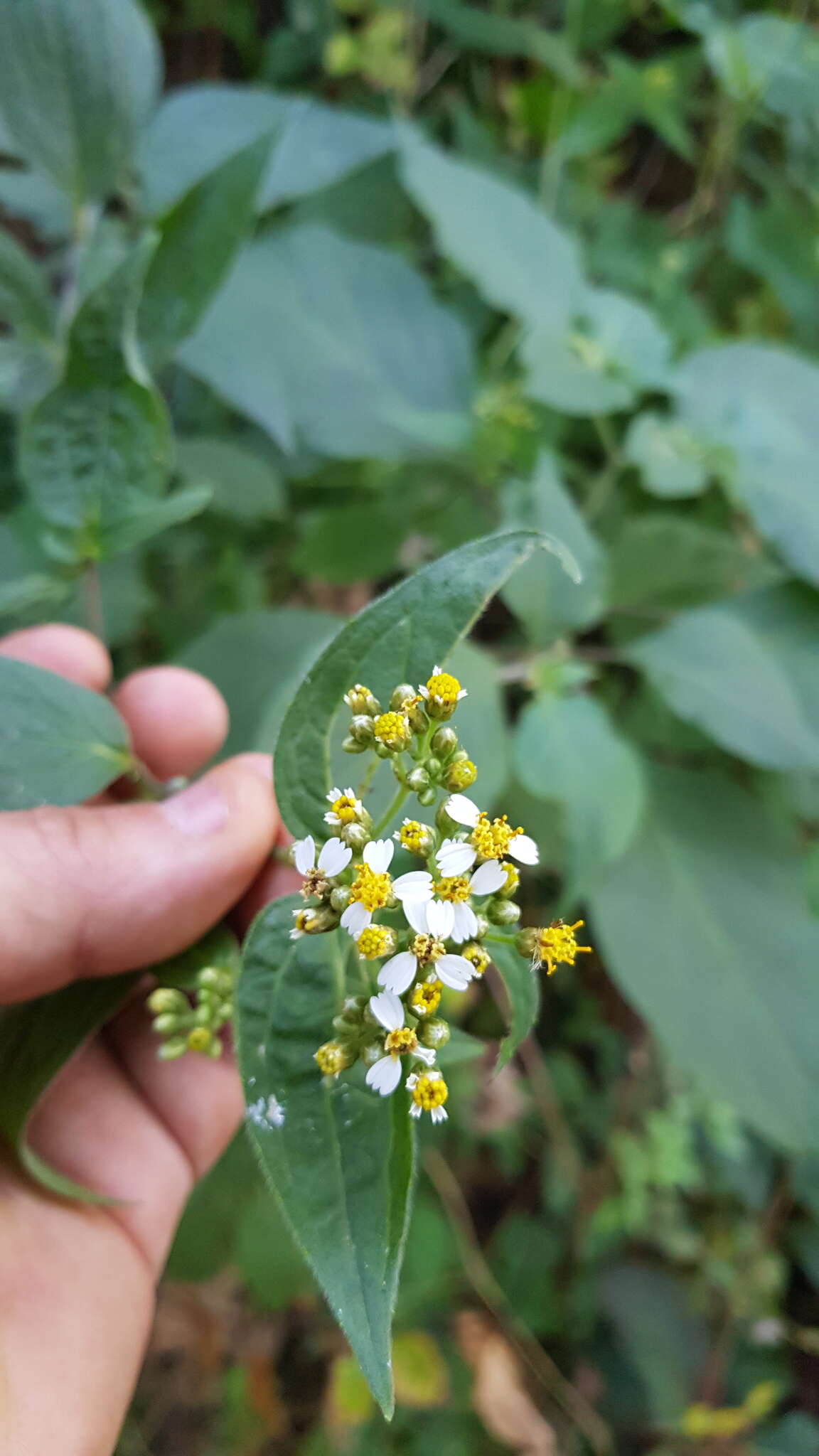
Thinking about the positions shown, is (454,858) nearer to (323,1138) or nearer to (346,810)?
(346,810)

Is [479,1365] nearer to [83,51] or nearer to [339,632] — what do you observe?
[339,632]

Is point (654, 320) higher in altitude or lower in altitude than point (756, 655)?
higher

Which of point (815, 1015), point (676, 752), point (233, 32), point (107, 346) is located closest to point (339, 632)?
point (107, 346)

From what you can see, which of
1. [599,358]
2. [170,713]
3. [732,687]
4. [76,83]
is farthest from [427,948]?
[76,83]

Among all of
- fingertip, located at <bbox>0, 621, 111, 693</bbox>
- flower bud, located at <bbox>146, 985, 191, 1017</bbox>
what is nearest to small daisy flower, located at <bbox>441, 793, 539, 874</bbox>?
flower bud, located at <bbox>146, 985, 191, 1017</bbox>

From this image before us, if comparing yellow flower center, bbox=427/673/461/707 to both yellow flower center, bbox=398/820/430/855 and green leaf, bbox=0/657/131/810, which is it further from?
green leaf, bbox=0/657/131/810

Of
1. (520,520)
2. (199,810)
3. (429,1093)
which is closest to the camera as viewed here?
(429,1093)
